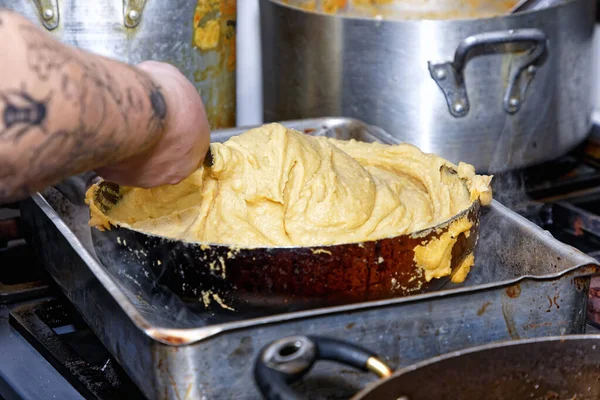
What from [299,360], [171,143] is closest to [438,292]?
[299,360]

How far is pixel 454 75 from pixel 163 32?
2.22 feet

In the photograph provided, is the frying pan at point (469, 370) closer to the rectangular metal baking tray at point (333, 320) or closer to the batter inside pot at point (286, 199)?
the rectangular metal baking tray at point (333, 320)

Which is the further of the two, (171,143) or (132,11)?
(132,11)

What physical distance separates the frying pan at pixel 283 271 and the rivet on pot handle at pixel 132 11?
0.80 m

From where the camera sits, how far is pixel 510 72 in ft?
6.38

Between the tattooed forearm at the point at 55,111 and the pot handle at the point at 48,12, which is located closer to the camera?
the tattooed forearm at the point at 55,111

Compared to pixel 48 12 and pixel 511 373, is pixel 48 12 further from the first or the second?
pixel 511 373

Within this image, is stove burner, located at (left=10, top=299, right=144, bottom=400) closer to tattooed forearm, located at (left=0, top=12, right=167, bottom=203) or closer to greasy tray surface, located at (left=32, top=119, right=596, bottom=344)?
greasy tray surface, located at (left=32, top=119, right=596, bottom=344)

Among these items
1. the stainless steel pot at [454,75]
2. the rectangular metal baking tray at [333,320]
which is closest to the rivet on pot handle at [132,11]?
the stainless steel pot at [454,75]

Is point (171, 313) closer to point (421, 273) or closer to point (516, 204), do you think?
point (421, 273)

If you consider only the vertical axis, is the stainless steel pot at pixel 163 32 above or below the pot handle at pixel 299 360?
above

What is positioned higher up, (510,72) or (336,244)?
(510,72)

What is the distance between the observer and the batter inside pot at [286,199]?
1.40 metres

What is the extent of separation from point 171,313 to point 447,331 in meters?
0.43
